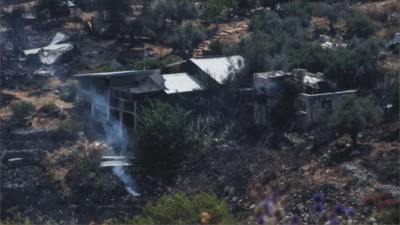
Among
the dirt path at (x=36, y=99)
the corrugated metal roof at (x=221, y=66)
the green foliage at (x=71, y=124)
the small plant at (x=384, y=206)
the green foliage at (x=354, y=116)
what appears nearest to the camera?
the small plant at (x=384, y=206)

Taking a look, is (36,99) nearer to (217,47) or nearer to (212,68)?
(212,68)

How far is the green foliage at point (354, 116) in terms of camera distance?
474 inches

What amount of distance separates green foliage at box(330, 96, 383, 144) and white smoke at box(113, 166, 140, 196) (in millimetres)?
3301

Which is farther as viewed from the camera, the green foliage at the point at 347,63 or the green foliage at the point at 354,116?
the green foliage at the point at 347,63

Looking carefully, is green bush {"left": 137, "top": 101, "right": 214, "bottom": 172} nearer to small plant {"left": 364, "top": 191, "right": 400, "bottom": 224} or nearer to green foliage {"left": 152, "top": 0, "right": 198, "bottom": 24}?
small plant {"left": 364, "top": 191, "right": 400, "bottom": 224}

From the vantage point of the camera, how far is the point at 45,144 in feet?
48.0

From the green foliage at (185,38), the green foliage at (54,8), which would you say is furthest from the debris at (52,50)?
the green foliage at (54,8)

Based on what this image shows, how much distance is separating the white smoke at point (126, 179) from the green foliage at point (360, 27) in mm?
7678

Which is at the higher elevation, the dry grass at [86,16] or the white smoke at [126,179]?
the white smoke at [126,179]

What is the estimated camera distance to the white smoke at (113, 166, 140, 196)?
41.8 ft

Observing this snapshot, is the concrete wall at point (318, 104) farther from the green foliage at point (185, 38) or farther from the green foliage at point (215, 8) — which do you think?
the green foliage at point (215, 8)

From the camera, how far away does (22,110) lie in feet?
52.9

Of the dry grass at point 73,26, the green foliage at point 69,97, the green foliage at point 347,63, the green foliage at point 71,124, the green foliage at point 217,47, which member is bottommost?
the dry grass at point 73,26

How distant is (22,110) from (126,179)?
399 centimetres
